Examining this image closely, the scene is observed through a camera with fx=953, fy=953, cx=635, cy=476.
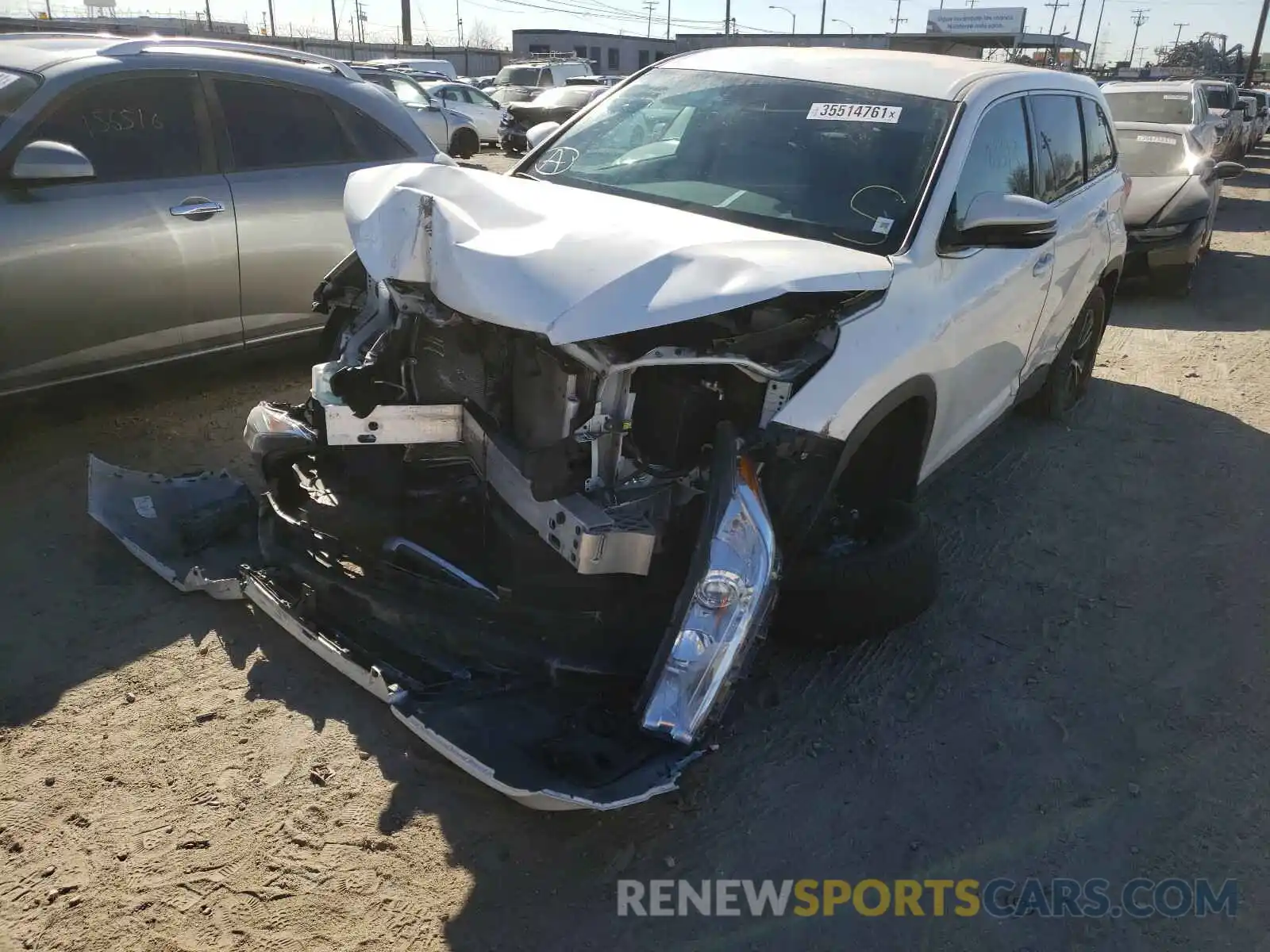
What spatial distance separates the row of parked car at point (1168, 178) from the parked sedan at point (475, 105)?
12.3 m

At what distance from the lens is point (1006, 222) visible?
325 centimetres

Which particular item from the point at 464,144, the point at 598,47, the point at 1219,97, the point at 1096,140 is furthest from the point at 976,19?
the point at 1096,140

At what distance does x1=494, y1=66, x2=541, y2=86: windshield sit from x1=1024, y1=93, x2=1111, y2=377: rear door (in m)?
24.2

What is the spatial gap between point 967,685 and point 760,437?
139cm

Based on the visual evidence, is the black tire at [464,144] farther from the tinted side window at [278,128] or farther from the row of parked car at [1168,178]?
the tinted side window at [278,128]

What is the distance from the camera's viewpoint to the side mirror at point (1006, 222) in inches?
129

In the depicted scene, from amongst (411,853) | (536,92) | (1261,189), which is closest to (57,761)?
(411,853)

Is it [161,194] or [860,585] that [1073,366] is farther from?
[161,194]

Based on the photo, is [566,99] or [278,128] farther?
[566,99]

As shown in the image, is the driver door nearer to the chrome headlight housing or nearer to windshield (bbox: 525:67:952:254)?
windshield (bbox: 525:67:952:254)

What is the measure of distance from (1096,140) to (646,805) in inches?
184

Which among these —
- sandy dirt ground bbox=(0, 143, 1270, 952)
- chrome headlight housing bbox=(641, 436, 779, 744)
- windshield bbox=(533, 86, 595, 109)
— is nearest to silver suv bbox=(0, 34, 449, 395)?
sandy dirt ground bbox=(0, 143, 1270, 952)

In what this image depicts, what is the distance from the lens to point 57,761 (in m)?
2.74

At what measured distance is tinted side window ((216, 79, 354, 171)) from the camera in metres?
4.75
